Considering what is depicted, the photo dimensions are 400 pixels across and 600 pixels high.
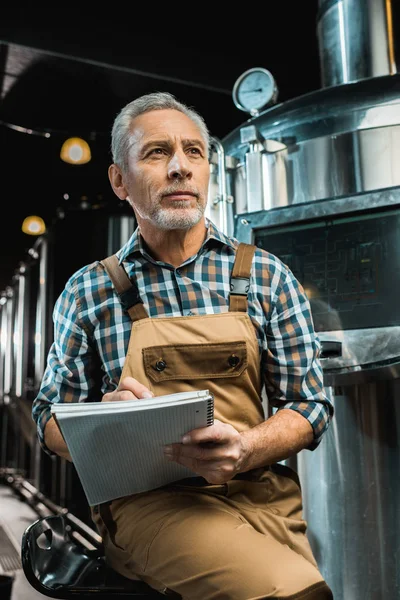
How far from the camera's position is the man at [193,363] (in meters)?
1.18

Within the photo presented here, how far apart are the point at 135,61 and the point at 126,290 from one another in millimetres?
2780

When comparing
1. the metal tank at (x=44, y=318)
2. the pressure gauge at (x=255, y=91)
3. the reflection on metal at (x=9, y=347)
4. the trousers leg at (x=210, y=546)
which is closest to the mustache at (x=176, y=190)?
the trousers leg at (x=210, y=546)

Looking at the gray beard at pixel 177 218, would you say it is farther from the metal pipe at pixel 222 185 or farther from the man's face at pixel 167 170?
the metal pipe at pixel 222 185

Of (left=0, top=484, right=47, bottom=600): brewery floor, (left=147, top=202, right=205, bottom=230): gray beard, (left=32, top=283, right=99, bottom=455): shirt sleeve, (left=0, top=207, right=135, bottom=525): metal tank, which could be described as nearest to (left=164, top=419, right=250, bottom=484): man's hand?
(left=32, top=283, right=99, bottom=455): shirt sleeve

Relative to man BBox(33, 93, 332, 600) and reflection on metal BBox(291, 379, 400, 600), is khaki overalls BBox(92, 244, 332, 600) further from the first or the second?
reflection on metal BBox(291, 379, 400, 600)

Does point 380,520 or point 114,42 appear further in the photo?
point 114,42

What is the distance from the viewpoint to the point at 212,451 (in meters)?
1.13

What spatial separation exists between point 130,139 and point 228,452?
0.78 m

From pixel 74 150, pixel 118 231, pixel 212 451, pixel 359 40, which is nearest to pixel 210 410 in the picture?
pixel 212 451

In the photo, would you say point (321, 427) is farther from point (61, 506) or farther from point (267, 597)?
point (61, 506)

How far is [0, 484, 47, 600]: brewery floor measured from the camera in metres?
2.73

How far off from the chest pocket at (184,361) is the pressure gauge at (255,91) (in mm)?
1400

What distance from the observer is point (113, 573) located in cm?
137

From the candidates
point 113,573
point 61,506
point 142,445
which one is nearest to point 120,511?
point 113,573
